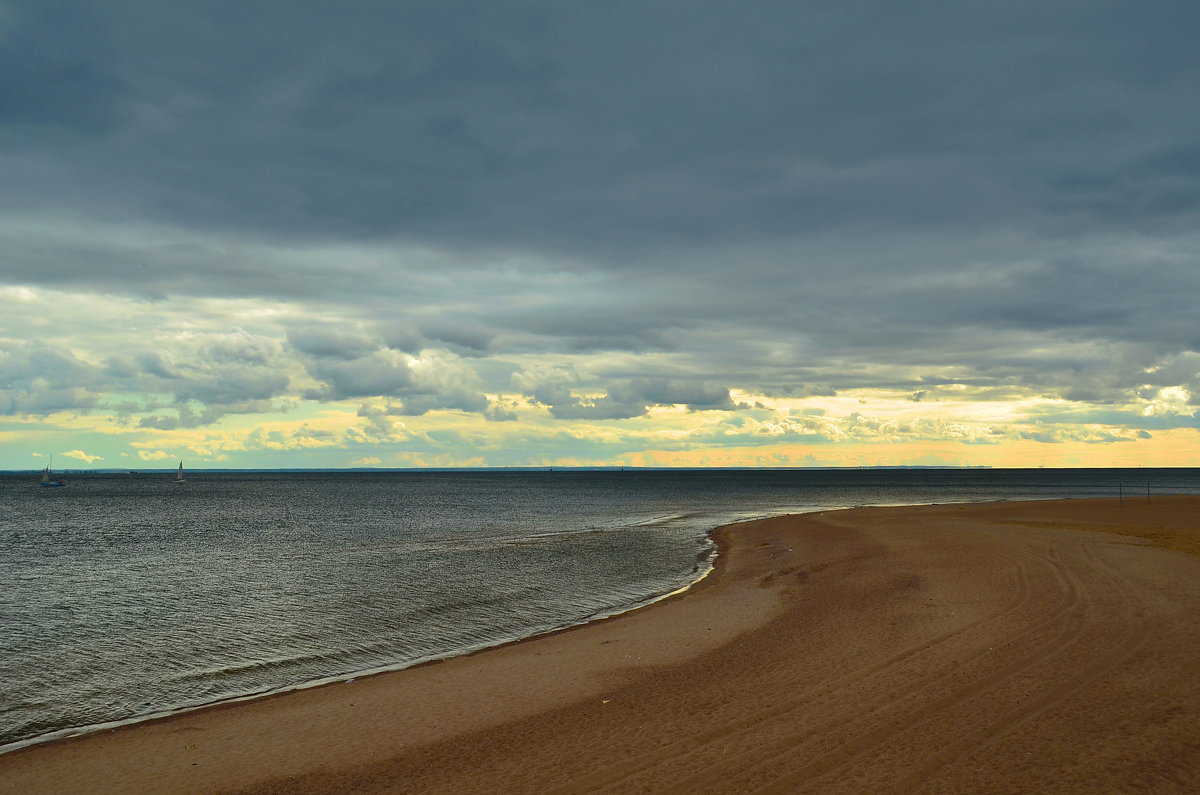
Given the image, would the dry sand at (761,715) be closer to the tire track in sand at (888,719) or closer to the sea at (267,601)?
the tire track in sand at (888,719)

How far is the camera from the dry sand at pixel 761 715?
433 inches

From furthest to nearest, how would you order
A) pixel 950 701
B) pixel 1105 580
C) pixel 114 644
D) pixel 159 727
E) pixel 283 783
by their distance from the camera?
pixel 1105 580, pixel 114 644, pixel 159 727, pixel 950 701, pixel 283 783

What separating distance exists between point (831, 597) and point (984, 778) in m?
16.4

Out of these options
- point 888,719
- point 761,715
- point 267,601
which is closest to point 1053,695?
point 888,719

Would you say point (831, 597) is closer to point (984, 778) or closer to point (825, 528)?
point (984, 778)

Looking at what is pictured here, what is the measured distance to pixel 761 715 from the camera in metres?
13.5

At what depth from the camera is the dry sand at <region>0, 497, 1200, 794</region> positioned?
11.0m

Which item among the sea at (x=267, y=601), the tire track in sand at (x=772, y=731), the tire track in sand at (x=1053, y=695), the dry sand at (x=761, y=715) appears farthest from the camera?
the sea at (x=267, y=601)

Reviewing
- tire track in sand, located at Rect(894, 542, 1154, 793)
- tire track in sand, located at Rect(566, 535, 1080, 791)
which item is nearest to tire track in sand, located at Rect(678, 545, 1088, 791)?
tire track in sand, located at Rect(566, 535, 1080, 791)

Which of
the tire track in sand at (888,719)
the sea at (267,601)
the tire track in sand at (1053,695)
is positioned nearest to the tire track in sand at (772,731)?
the tire track in sand at (888,719)

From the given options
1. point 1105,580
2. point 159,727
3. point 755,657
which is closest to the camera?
point 159,727

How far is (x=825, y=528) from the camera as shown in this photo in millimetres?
57281

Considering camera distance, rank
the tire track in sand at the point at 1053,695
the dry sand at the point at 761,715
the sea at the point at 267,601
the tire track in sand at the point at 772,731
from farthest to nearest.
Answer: the sea at the point at 267,601 < the tire track in sand at the point at 772,731 < the dry sand at the point at 761,715 < the tire track in sand at the point at 1053,695

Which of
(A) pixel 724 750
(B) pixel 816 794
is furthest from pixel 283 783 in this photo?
(B) pixel 816 794
